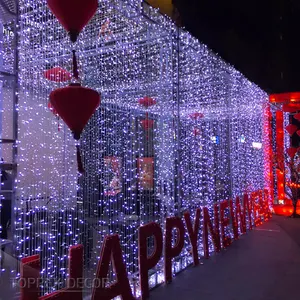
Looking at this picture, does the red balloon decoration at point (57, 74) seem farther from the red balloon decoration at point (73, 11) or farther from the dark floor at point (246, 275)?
the dark floor at point (246, 275)

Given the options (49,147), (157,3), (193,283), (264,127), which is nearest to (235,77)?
(157,3)

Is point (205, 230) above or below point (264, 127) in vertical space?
below

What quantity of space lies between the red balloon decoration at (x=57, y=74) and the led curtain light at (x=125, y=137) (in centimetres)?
2

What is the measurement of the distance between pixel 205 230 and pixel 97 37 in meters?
3.34

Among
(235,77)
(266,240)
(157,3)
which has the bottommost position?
(266,240)

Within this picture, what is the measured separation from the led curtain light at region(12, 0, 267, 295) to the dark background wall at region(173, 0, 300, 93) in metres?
0.68

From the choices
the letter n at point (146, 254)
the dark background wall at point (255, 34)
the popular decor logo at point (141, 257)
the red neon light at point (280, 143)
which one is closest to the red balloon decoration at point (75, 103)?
the popular decor logo at point (141, 257)

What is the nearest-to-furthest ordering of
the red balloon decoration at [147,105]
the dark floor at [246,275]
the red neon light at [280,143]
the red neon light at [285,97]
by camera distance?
the dark floor at [246,275] → the red balloon decoration at [147,105] → the red neon light at [285,97] → the red neon light at [280,143]

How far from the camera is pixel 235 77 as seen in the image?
6.74m

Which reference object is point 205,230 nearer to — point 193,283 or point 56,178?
point 193,283

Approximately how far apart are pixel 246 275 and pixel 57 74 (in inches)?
139

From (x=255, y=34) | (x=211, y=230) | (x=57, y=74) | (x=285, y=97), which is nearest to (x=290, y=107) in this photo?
(x=285, y=97)

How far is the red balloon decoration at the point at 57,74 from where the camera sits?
459cm

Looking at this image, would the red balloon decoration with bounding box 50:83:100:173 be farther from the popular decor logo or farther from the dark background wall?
the dark background wall
